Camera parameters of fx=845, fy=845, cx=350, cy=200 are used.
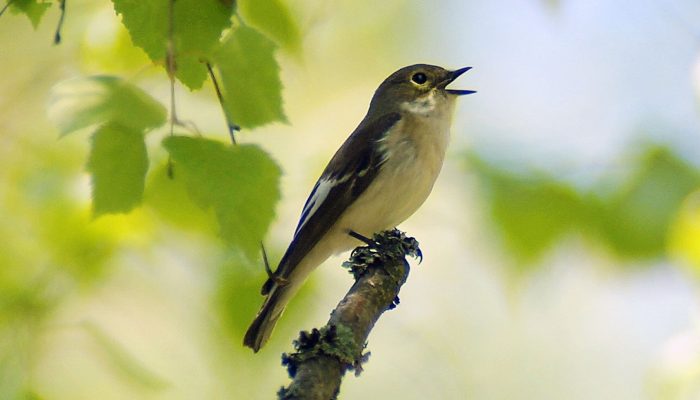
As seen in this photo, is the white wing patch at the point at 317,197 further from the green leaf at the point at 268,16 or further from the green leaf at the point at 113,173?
the green leaf at the point at 113,173

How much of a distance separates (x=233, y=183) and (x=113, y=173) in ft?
0.90

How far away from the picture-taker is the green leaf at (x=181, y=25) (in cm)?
194

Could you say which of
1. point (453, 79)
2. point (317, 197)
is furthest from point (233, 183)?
point (453, 79)

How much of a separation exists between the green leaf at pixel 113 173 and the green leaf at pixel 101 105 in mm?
42

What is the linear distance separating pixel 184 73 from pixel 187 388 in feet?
10.1

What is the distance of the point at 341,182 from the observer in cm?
429

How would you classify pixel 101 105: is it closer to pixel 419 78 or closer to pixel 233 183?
pixel 233 183

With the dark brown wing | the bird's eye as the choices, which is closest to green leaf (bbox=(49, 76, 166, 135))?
the dark brown wing

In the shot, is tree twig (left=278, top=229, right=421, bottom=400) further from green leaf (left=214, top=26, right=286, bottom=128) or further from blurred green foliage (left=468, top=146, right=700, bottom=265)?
green leaf (left=214, top=26, right=286, bottom=128)

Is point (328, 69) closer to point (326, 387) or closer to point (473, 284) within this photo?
point (473, 284)

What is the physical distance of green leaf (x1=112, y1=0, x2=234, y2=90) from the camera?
6.37ft

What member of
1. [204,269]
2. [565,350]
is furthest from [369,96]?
[565,350]

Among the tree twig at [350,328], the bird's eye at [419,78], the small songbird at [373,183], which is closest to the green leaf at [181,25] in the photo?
the tree twig at [350,328]

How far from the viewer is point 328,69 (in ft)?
18.8
